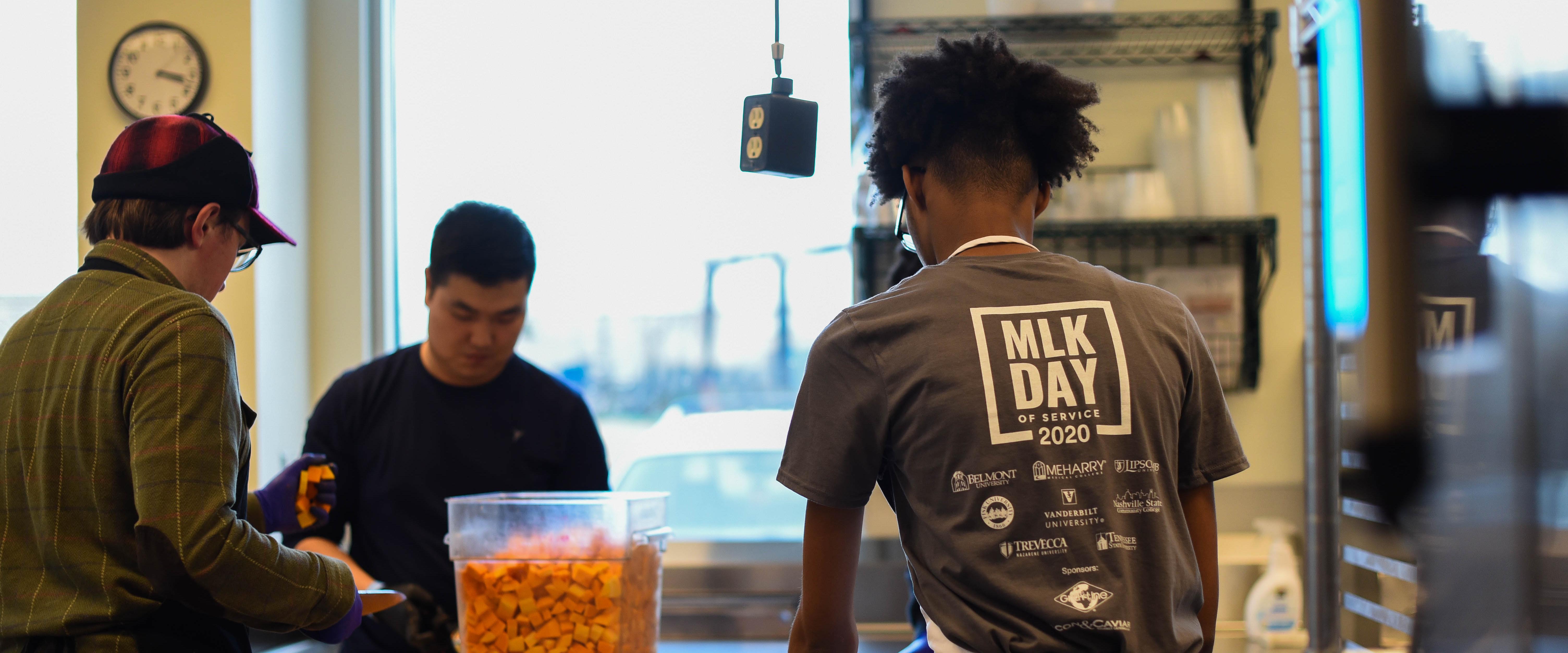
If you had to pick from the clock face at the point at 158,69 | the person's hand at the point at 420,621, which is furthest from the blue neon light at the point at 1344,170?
the clock face at the point at 158,69

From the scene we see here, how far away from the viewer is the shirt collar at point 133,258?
1.02 meters

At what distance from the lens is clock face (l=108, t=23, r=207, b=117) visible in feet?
6.84

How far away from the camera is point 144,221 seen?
104cm

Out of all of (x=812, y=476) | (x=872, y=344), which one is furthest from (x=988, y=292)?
(x=812, y=476)

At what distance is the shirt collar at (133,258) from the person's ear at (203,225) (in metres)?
0.04

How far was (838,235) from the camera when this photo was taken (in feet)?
7.52

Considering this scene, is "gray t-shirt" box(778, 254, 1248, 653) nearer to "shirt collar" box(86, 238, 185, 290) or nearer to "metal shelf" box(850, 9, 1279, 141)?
"shirt collar" box(86, 238, 185, 290)

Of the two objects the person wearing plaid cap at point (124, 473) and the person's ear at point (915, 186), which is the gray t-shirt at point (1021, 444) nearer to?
the person's ear at point (915, 186)

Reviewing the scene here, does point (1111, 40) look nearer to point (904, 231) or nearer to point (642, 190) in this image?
point (642, 190)

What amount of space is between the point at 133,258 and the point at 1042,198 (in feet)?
3.04

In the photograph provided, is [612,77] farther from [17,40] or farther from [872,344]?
[872,344]

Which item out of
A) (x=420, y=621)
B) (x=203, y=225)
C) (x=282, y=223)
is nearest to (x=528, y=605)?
(x=420, y=621)

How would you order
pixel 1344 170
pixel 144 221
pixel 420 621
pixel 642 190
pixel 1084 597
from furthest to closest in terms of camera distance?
pixel 642 190
pixel 420 621
pixel 144 221
pixel 1084 597
pixel 1344 170

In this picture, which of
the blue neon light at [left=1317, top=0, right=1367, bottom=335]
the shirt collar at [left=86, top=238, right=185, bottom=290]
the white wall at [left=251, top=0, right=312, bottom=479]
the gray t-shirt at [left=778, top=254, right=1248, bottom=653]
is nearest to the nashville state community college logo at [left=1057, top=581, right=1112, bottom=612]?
the gray t-shirt at [left=778, top=254, right=1248, bottom=653]
